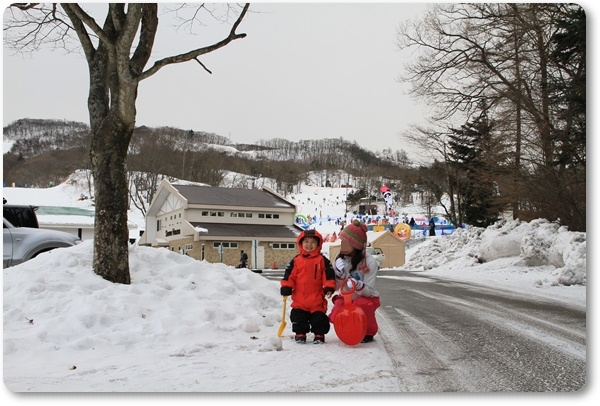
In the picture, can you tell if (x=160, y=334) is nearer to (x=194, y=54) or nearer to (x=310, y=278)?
(x=310, y=278)

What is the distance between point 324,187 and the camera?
5387 millimetres

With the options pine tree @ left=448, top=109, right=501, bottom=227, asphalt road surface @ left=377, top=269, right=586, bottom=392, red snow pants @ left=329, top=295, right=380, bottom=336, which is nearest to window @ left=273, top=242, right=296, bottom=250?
red snow pants @ left=329, top=295, right=380, bottom=336

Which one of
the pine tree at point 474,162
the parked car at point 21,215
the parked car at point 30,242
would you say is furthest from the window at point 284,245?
the pine tree at point 474,162

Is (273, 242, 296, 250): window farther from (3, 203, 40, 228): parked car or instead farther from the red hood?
(3, 203, 40, 228): parked car

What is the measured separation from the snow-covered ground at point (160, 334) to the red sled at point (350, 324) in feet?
0.26

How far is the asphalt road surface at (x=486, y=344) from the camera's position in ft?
11.7

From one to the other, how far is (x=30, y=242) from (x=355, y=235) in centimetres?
353

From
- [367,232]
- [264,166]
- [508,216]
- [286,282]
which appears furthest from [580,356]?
[508,216]

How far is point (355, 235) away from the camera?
15.0ft

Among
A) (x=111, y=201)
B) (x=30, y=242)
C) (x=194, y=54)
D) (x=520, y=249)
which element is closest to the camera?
(x=111, y=201)

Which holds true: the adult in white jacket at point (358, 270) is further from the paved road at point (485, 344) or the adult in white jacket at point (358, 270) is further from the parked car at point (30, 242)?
the parked car at point (30, 242)

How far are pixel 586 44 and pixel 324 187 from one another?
269 centimetres

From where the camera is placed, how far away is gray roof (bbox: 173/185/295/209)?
507 cm

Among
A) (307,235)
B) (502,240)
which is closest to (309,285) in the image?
(307,235)
